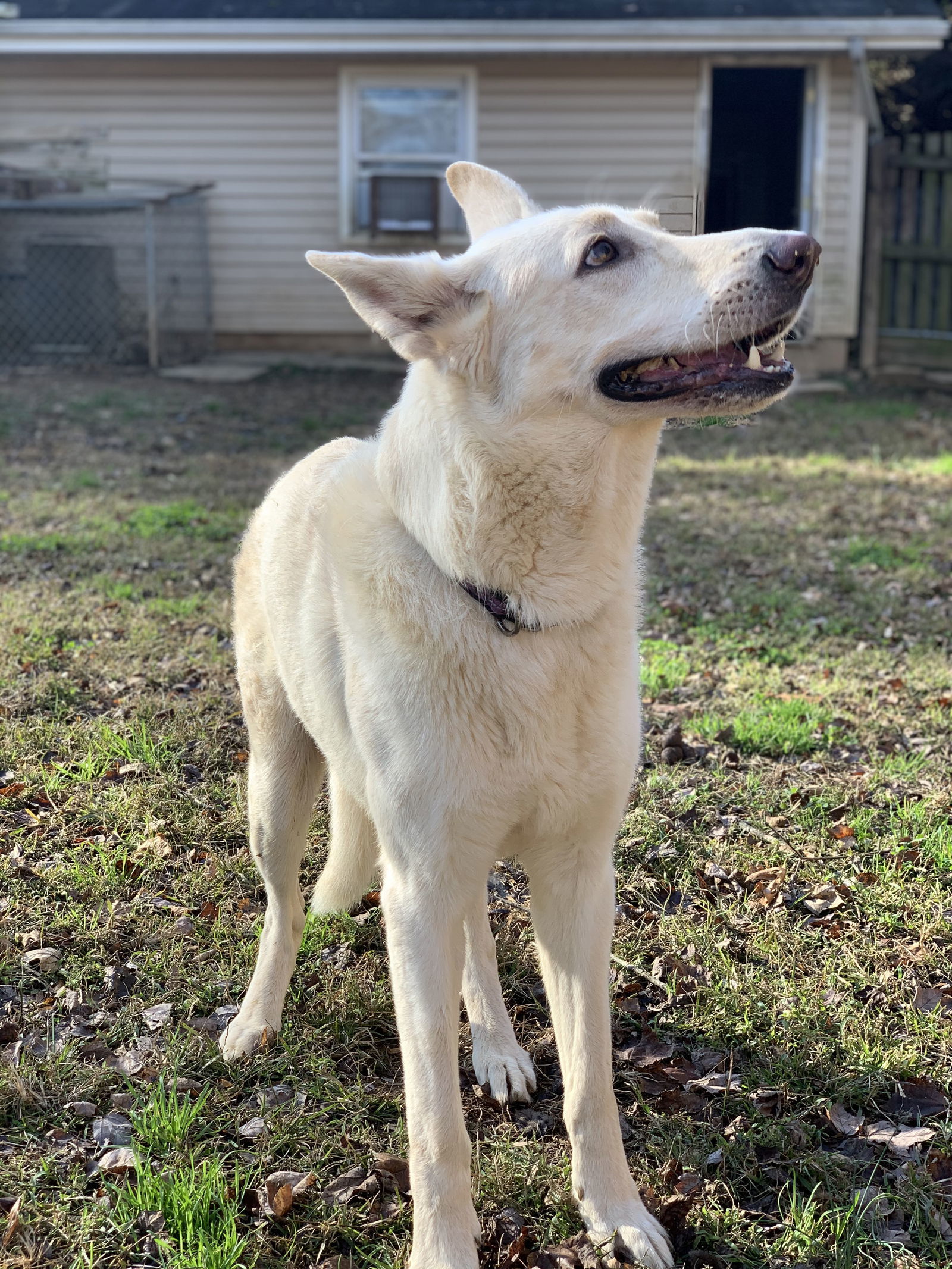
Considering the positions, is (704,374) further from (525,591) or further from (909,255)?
(909,255)

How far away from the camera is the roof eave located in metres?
12.5

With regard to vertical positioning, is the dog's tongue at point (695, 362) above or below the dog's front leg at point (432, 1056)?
above

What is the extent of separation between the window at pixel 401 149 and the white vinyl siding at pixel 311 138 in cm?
18

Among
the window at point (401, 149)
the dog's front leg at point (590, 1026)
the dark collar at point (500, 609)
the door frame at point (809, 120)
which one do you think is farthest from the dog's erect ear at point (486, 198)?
the door frame at point (809, 120)

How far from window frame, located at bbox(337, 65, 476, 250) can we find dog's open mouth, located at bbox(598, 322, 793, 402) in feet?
38.8

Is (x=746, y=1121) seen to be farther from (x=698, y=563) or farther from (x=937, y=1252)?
(x=698, y=563)

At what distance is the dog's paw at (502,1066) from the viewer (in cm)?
268

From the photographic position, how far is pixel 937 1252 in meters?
2.19

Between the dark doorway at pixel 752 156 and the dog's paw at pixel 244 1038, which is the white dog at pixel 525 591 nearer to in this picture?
the dog's paw at pixel 244 1038

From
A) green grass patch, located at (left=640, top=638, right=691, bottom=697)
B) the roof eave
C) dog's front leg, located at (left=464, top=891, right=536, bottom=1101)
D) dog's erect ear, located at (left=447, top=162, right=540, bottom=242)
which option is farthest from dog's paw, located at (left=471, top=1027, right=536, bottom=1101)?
the roof eave

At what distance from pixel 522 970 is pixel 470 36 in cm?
1222

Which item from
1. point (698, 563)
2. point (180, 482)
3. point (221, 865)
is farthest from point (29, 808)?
point (180, 482)

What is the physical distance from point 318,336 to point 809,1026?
40.3ft

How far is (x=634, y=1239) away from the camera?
221 centimetres
